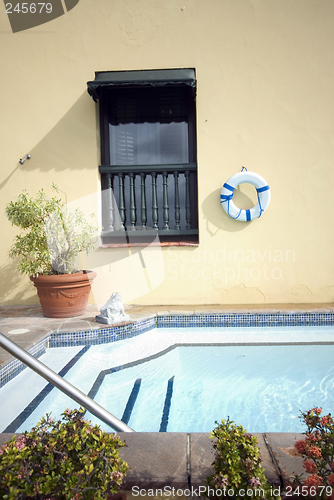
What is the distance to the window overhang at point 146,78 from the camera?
4.16 m

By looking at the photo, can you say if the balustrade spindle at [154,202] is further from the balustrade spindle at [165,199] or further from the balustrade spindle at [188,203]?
the balustrade spindle at [188,203]

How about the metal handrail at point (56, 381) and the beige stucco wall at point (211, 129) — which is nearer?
the metal handrail at point (56, 381)

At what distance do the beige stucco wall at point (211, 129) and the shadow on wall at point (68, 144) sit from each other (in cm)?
1

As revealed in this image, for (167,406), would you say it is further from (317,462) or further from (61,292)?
(61,292)

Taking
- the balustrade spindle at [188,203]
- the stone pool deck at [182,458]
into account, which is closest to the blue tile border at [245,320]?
the balustrade spindle at [188,203]

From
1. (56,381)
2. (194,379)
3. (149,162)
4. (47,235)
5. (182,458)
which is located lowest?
(194,379)

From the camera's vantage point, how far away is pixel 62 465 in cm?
98

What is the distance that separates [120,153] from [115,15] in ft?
5.87

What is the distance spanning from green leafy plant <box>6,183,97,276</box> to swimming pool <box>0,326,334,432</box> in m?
1.10

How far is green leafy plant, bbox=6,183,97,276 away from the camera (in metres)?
3.79

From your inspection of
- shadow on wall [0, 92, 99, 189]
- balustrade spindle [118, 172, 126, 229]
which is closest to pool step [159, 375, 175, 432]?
balustrade spindle [118, 172, 126, 229]

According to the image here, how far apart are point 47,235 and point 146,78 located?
2293 millimetres

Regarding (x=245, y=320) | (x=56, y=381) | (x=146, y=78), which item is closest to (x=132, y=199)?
(x=146, y=78)

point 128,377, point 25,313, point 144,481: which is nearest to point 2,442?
point 144,481
